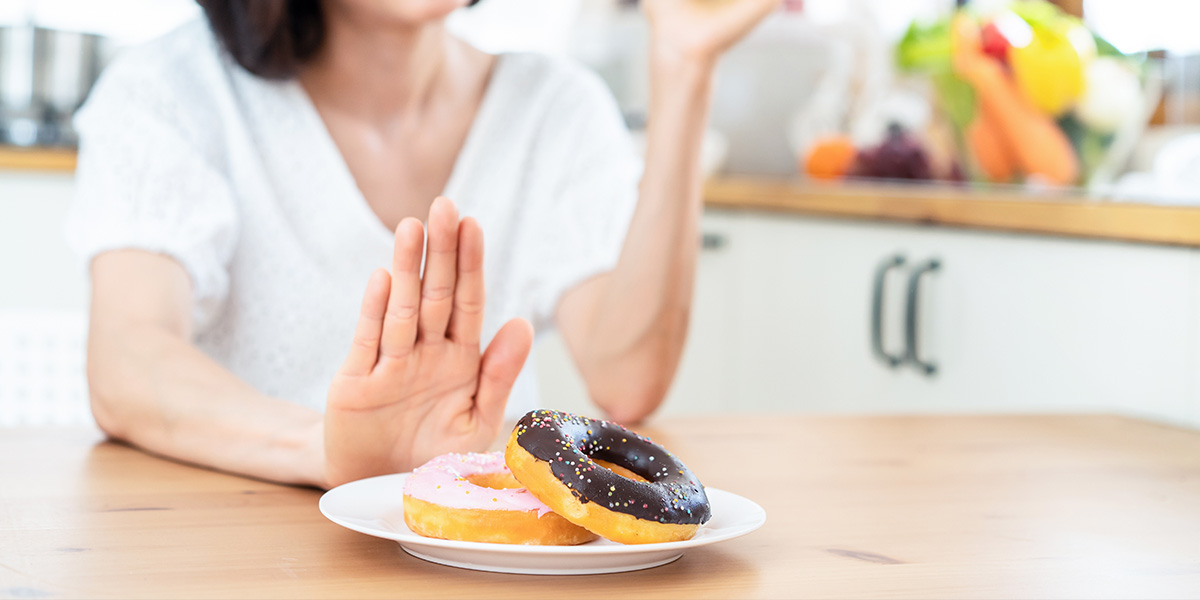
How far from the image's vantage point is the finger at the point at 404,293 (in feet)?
1.89

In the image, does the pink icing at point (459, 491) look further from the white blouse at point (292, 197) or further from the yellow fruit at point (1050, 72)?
the yellow fruit at point (1050, 72)

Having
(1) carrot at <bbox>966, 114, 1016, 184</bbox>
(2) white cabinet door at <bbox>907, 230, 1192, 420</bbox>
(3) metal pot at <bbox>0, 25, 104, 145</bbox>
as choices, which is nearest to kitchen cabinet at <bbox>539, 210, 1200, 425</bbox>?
(2) white cabinet door at <bbox>907, 230, 1192, 420</bbox>

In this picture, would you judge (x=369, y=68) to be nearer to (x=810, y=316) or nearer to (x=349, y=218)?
(x=349, y=218)

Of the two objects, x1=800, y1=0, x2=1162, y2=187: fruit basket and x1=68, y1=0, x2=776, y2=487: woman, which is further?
x1=800, y1=0, x2=1162, y2=187: fruit basket

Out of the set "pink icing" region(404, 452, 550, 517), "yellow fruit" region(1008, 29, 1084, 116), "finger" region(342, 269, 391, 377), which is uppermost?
"yellow fruit" region(1008, 29, 1084, 116)

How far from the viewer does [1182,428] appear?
3.34 feet

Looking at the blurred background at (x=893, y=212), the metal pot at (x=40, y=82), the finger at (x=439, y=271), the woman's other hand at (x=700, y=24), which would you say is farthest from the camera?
the metal pot at (x=40, y=82)

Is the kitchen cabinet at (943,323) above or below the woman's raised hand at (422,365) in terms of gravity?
below

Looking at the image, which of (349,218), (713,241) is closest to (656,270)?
(349,218)

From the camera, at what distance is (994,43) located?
1556mm

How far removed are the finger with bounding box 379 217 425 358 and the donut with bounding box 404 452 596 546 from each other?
103 millimetres

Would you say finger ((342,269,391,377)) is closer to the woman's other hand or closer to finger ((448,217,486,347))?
finger ((448,217,486,347))

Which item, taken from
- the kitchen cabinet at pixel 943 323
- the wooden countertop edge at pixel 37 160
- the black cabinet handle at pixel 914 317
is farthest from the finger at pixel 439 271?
the wooden countertop edge at pixel 37 160

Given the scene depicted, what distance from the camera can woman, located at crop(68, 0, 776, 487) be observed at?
0.72m
